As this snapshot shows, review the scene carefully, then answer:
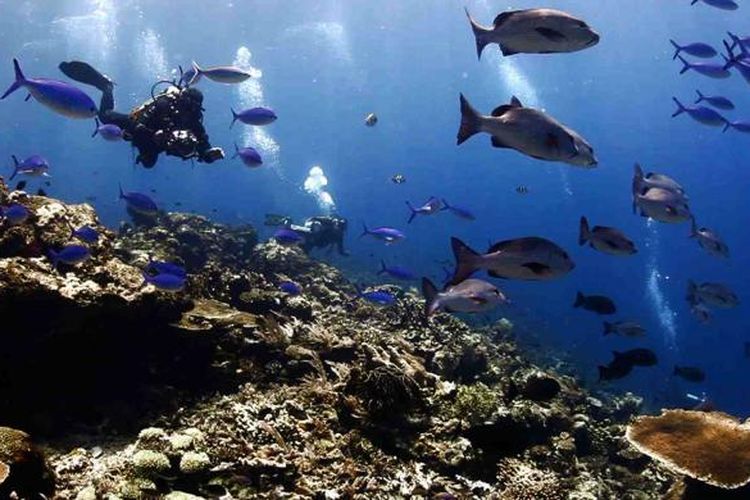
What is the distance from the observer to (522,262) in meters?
4.54

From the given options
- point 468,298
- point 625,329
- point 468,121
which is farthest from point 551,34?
point 625,329

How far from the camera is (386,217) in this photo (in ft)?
428

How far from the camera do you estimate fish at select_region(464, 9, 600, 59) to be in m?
4.41

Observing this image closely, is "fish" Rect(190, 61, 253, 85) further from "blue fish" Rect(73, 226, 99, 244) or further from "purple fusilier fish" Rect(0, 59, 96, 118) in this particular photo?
"blue fish" Rect(73, 226, 99, 244)

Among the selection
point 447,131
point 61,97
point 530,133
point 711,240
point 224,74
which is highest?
point 61,97

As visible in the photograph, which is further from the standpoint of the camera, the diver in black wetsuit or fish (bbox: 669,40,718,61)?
the diver in black wetsuit

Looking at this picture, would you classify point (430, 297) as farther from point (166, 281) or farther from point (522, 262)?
point (166, 281)

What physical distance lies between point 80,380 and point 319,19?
56286 millimetres

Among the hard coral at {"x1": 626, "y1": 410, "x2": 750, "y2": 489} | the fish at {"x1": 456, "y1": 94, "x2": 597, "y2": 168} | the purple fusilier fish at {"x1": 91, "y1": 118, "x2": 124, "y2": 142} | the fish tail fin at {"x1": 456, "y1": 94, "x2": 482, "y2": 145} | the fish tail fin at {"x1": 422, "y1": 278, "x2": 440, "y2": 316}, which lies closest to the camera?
the fish at {"x1": 456, "y1": 94, "x2": 597, "y2": 168}

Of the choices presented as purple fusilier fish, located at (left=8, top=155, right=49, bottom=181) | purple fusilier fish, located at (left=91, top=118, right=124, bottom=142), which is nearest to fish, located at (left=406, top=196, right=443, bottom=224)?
purple fusilier fish, located at (left=91, top=118, right=124, bottom=142)

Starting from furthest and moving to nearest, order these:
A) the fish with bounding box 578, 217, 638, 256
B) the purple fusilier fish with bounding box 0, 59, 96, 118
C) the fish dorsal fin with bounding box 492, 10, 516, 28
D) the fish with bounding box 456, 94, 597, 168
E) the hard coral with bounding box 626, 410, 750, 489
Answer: the fish with bounding box 578, 217, 638, 256
the purple fusilier fish with bounding box 0, 59, 96, 118
the hard coral with bounding box 626, 410, 750, 489
the fish dorsal fin with bounding box 492, 10, 516, 28
the fish with bounding box 456, 94, 597, 168

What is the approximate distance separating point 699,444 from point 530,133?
431 centimetres

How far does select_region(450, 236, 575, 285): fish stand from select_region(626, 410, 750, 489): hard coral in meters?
3.05

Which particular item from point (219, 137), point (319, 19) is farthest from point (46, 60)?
point (219, 137)
